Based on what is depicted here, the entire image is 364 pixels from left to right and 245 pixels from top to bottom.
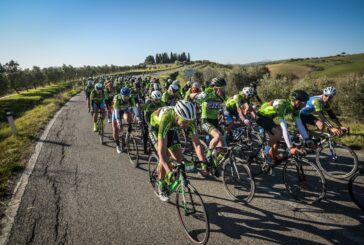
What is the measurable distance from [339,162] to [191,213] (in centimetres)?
477

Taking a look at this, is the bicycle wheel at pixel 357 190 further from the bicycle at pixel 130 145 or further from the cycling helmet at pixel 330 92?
the bicycle at pixel 130 145

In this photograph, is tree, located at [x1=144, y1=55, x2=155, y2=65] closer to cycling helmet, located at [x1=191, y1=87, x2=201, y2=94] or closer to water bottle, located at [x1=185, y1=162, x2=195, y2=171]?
cycling helmet, located at [x1=191, y1=87, x2=201, y2=94]

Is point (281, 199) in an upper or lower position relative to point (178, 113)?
lower

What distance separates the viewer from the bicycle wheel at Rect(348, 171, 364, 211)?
436cm

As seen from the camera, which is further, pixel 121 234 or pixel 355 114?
pixel 355 114


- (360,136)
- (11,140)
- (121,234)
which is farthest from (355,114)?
(11,140)

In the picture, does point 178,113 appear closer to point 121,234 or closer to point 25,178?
point 121,234

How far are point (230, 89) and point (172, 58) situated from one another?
5243 inches

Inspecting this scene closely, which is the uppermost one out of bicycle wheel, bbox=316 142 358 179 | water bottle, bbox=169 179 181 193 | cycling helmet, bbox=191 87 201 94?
cycling helmet, bbox=191 87 201 94

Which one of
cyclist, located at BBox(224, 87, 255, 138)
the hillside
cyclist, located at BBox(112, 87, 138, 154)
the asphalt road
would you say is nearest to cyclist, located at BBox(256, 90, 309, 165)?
the asphalt road

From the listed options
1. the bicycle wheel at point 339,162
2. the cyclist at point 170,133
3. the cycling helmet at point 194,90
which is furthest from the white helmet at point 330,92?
the cycling helmet at point 194,90

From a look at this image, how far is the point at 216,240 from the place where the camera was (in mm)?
3648

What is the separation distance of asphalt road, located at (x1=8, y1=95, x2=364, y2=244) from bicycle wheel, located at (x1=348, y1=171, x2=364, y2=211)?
0.43 feet

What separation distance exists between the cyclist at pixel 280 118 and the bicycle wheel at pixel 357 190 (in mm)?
1100
